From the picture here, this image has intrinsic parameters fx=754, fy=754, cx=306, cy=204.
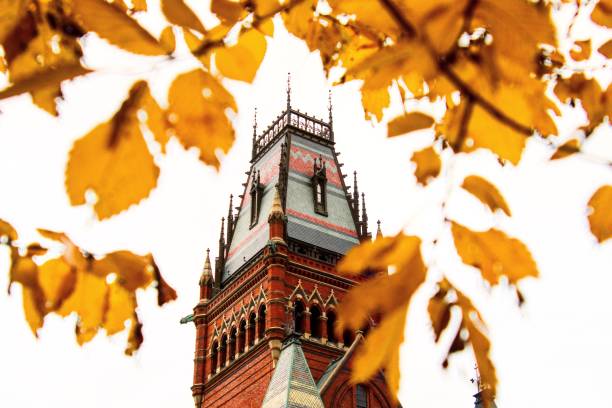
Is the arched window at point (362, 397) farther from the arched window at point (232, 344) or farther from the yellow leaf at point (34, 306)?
the yellow leaf at point (34, 306)

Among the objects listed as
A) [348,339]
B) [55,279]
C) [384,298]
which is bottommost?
[384,298]

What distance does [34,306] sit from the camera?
2.02 meters

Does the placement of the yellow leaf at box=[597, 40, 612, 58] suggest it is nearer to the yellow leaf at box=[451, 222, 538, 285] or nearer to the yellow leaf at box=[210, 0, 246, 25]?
the yellow leaf at box=[451, 222, 538, 285]

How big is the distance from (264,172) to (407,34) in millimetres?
36938

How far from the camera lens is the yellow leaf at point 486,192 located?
1.88 metres

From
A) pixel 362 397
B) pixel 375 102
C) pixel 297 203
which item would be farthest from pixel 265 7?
pixel 297 203

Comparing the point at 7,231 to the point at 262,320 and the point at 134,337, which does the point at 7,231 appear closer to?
the point at 134,337

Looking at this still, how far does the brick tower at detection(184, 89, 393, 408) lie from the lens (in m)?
27.9

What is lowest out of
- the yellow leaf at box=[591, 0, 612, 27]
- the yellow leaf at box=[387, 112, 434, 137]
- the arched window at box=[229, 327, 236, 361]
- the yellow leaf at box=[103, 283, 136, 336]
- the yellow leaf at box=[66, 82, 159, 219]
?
the yellow leaf at box=[66, 82, 159, 219]

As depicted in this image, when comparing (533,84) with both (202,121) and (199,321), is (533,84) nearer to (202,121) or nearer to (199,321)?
(202,121)

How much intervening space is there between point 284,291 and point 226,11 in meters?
28.5

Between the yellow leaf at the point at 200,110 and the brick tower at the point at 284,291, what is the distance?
899 inches

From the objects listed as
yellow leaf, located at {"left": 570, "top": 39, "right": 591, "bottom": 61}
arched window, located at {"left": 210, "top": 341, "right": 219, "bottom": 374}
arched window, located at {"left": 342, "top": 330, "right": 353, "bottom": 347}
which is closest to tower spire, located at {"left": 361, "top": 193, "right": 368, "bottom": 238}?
arched window, located at {"left": 342, "top": 330, "right": 353, "bottom": 347}

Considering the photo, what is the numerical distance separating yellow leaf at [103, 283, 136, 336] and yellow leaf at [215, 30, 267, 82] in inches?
30.2
